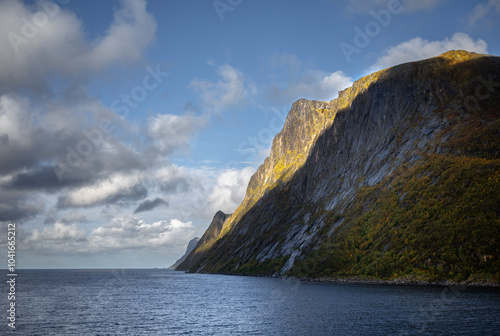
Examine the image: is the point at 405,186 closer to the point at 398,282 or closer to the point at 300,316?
the point at 398,282

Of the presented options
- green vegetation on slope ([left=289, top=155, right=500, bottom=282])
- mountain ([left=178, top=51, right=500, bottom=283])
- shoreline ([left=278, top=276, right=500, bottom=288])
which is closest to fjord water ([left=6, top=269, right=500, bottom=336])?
shoreline ([left=278, top=276, right=500, bottom=288])

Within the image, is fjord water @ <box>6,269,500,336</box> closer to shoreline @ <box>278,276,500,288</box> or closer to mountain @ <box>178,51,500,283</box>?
shoreline @ <box>278,276,500,288</box>

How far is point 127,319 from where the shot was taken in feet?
→ 184

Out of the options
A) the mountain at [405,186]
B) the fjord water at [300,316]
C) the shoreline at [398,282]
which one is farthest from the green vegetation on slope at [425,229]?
the fjord water at [300,316]

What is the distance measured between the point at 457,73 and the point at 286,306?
11922cm

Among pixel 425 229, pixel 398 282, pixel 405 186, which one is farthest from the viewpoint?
pixel 405 186

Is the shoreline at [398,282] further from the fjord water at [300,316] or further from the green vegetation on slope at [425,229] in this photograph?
the fjord water at [300,316]

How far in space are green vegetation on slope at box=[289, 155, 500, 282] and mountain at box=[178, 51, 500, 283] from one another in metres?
0.27


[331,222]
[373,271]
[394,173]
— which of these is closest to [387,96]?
[394,173]

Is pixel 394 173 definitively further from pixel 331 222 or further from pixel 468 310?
pixel 468 310

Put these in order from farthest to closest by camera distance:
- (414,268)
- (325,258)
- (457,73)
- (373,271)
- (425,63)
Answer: (425,63) < (457,73) < (325,258) < (373,271) < (414,268)

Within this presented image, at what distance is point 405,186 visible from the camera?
10969cm

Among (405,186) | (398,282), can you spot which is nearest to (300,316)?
(398,282)

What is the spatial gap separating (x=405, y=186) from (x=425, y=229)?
22.4 meters
